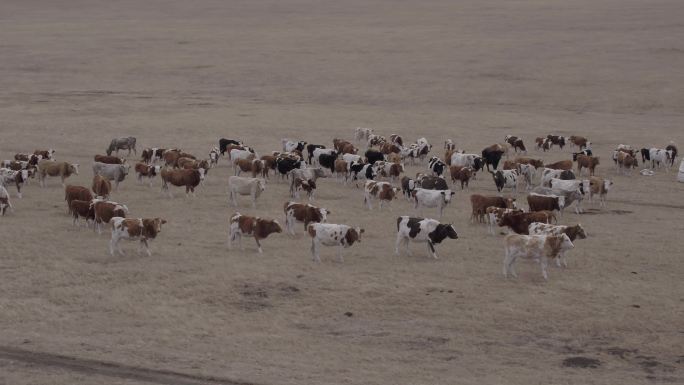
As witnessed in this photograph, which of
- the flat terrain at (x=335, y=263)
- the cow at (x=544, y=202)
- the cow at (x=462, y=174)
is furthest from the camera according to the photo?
the cow at (x=462, y=174)

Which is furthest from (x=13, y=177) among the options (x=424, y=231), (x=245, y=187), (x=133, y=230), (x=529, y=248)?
(x=529, y=248)

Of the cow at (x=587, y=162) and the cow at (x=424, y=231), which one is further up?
the cow at (x=587, y=162)

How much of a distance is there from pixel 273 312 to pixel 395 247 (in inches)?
196

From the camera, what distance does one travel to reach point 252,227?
72.1 ft

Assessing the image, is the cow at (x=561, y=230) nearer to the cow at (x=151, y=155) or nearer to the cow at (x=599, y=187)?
the cow at (x=599, y=187)

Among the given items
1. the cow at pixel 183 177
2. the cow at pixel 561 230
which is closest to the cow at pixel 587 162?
the cow at pixel 561 230

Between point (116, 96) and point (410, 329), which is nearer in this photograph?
point (410, 329)

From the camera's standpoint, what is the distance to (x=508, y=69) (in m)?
59.7

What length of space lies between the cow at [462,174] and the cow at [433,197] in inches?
155

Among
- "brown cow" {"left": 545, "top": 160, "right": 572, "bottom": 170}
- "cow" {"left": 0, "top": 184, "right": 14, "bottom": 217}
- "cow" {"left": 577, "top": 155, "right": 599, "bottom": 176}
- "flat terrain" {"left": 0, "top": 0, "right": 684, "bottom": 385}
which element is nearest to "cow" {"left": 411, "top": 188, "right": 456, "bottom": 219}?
"flat terrain" {"left": 0, "top": 0, "right": 684, "bottom": 385}

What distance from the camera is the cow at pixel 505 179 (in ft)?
94.9

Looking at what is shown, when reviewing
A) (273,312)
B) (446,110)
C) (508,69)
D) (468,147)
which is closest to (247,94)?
(446,110)

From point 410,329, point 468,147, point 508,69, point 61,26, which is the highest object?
point 61,26

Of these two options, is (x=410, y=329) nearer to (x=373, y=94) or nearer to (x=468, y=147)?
(x=468, y=147)
